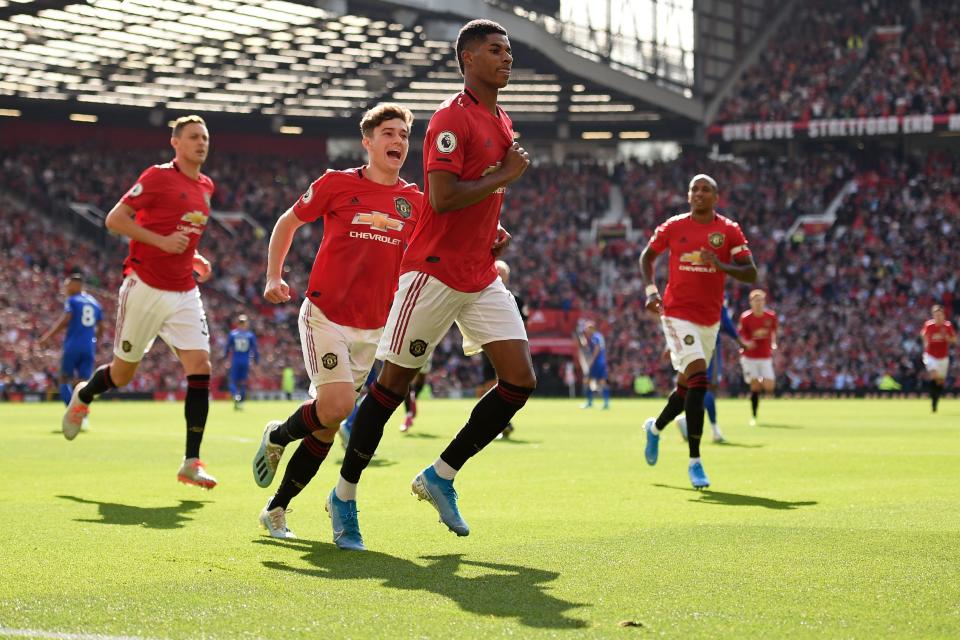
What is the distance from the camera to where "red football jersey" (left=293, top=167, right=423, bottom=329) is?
7363 millimetres

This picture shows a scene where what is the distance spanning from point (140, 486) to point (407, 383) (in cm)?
437

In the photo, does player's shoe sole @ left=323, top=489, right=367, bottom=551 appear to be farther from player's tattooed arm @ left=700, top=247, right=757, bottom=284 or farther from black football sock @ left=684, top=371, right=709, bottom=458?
player's tattooed arm @ left=700, top=247, right=757, bottom=284

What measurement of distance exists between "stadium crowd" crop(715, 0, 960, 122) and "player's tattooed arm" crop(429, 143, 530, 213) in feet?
150

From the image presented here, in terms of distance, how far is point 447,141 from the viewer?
6.20 metres

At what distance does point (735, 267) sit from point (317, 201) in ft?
15.1

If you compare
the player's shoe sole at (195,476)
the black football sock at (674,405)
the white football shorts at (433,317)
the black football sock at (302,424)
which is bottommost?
the player's shoe sole at (195,476)

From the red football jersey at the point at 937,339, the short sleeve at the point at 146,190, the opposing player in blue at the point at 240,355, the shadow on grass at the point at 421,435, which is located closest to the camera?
the short sleeve at the point at 146,190

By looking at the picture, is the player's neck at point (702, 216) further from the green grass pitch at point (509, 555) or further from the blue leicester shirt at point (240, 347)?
the blue leicester shirt at point (240, 347)

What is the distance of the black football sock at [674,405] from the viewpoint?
11.2 meters

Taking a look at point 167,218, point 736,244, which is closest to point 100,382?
point 167,218

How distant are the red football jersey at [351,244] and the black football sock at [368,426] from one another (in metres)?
1.02

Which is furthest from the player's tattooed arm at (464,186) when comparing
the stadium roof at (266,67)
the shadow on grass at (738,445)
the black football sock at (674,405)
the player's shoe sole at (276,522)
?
the stadium roof at (266,67)

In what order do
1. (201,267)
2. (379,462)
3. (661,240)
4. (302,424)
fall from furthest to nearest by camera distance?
(379,462)
(661,240)
(201,267)
(302,424)

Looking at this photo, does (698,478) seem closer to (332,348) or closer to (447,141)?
(332,348)
